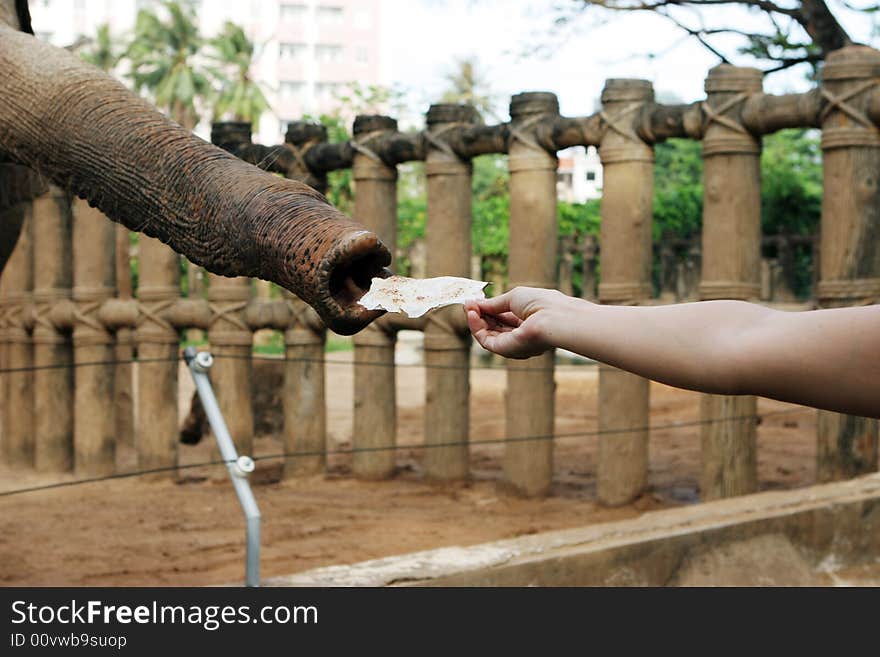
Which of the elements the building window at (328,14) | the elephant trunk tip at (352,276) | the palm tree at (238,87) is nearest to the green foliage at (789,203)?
the palm tree at (238,87)

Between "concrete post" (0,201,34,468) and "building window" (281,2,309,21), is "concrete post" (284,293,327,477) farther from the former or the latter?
"building window" (281,2,309,21)

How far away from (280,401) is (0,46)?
684 cm

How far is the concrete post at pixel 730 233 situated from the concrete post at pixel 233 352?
2939mm

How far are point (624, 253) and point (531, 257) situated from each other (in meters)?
0.59

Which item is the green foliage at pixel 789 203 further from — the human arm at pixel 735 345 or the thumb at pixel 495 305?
the human arm at pixel 735 345

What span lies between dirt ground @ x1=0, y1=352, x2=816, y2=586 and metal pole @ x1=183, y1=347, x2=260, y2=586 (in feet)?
4.54

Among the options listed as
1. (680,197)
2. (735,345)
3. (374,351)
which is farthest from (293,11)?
(735,345)

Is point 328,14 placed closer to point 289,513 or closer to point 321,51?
point 321,51

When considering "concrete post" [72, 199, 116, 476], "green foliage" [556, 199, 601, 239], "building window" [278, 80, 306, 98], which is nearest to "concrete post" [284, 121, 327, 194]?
"concrete post" [72, 199, 116, 476]

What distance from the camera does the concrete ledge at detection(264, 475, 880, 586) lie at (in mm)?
3670

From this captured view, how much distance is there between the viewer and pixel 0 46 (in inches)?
101

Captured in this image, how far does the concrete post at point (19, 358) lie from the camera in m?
8.34

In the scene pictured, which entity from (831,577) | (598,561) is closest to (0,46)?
(598,561)

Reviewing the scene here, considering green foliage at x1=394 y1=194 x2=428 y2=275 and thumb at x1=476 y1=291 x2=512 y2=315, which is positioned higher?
green foliage at x1=394 y1=194 x2=428 y2=275
